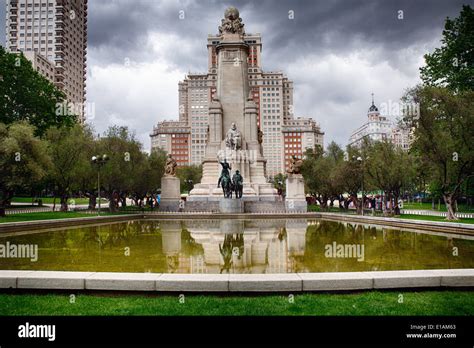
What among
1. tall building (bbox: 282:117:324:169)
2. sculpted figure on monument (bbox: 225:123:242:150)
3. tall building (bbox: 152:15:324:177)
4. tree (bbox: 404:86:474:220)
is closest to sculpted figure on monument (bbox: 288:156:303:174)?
sculpted figure on monument (bbox: 225:123:242:150)

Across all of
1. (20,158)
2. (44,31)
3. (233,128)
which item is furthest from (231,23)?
(44,31)

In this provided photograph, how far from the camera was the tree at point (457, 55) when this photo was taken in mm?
27766

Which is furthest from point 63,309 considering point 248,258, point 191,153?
point 191,153

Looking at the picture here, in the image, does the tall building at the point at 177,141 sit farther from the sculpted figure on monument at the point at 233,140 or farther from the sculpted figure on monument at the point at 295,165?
the sculpted figure on monument at the point at 295,165

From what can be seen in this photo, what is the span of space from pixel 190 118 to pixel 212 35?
106ft

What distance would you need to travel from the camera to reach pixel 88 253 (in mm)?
10234

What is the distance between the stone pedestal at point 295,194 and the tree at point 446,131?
1147 cm

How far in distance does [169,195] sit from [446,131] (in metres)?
23.7

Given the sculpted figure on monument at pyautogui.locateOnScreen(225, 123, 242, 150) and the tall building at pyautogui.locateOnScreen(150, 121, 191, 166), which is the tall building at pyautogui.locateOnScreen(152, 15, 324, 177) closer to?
the tall building at pyautogui.locateOnScreen(150, 121, 191, 166)

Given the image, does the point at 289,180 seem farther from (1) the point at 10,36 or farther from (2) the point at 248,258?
(1) the point at 10,36

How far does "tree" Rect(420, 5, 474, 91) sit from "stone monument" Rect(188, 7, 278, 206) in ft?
59.5

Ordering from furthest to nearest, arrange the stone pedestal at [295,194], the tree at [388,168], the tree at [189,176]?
the tree at [189,176], the stone pedestal at [295,194], the tree at [388,168]

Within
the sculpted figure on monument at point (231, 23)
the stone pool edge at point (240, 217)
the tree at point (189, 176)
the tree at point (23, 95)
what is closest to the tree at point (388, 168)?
the stone pool edge at point (240, 217)

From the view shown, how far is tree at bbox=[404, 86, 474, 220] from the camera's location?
22547mm
